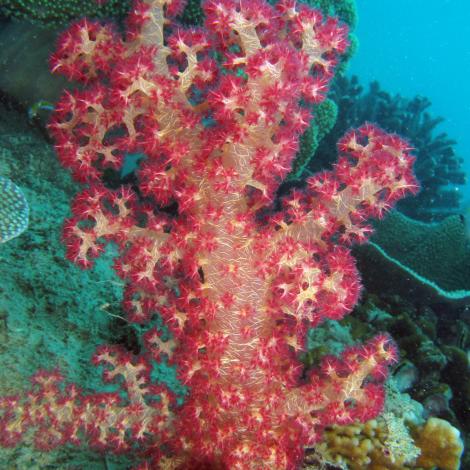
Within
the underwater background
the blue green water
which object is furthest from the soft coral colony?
the blue green water

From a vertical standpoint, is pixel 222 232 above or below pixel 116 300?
above

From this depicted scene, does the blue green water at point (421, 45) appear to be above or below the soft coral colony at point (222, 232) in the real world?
above

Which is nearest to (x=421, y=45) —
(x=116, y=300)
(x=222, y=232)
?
(x=116, y=300)

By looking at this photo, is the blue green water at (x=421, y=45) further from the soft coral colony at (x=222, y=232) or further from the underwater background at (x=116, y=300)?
the soft coral colony at (x=222, y=232)

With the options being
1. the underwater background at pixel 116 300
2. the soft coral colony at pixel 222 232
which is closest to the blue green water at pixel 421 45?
the underwater background at pixel 116 300

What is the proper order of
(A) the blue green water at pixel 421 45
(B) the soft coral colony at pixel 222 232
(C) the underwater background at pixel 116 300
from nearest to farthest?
(B) the soft coral colony at pixel 222 232
(C) the underwater background at pixel 116 300
(A) the blue green water at pixel 421 45

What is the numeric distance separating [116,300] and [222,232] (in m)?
1.71

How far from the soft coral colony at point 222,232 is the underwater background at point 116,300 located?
0.53 meters

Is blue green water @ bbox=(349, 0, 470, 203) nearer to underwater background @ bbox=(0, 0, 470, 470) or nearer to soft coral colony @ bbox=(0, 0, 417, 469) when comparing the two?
underwater background @ bbox=(0, 0, 470, 470)

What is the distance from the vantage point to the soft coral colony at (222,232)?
7.00 feet

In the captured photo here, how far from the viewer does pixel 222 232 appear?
2.18 meters

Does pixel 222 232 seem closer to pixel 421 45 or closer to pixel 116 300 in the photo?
pixel 116 300

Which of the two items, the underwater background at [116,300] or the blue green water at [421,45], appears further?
the blue green water at [421,45]

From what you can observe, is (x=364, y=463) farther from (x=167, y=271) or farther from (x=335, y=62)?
(x=335, y=62)
